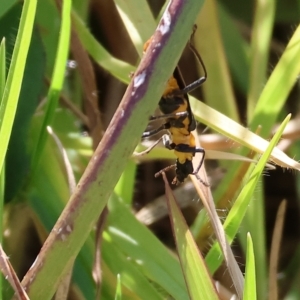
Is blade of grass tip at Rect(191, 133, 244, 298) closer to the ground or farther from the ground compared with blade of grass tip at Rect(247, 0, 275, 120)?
closer to the ground

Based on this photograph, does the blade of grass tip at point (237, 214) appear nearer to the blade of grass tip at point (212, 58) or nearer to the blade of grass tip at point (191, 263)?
the blade of grass tip at point (191, 263)

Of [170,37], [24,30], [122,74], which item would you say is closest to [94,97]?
[122,74]

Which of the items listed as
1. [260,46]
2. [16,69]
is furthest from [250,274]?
[260,46]

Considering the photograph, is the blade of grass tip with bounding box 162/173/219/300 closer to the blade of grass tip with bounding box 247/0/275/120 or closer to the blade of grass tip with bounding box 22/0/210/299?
the blade of grass tip with bounding box 22/0/210/299

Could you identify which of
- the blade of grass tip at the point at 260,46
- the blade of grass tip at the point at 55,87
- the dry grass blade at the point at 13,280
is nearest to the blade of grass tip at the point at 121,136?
the dry grass blade at the point at 13,280

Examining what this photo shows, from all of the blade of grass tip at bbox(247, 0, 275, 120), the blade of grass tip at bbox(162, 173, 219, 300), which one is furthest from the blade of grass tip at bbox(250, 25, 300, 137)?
the blade of grass tip at bbox(162, 173, 219, 300)

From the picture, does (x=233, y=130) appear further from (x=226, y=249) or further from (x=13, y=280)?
(x=13, y=280)
